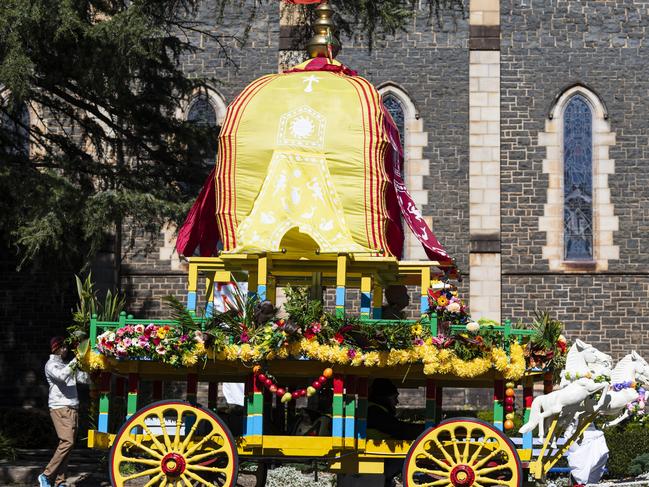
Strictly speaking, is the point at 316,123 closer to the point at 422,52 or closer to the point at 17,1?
the point at 17,1

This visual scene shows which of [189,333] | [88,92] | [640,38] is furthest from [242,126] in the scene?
[640,38]

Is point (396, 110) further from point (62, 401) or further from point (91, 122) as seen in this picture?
point (62, 401)

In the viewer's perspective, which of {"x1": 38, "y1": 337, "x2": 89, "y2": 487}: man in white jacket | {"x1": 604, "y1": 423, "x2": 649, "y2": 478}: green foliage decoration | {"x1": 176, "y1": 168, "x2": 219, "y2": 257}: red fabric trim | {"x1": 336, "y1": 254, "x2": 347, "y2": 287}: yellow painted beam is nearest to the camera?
{"x1": 336, "y1": 254, "x2": 347, "y2": 287}: yellow painted beam

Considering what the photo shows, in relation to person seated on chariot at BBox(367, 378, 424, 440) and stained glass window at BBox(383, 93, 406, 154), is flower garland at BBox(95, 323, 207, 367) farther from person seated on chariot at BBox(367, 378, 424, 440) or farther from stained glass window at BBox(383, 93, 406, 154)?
stained glass window at BBox(383, 93, 406, 154)

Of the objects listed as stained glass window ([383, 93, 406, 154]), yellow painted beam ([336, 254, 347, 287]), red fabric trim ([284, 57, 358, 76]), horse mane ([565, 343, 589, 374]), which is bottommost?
horse mane ([565, 343, 589, 374])

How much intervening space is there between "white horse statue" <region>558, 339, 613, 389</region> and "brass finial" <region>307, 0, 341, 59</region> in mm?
4158

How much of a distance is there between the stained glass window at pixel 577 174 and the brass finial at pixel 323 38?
10.0 metres

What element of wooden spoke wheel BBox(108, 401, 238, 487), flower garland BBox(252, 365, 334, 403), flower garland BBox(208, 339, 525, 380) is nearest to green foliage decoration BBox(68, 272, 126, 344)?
wooden spoke wheel BBox(108, 401, 238, 487)

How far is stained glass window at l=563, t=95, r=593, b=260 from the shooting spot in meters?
22.8

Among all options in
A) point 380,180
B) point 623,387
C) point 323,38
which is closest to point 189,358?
point 380,180

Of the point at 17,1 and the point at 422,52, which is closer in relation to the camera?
the point at 17,1

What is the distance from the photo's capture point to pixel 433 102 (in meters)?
22.8

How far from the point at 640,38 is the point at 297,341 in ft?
46.2

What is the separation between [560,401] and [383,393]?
1.82 m
